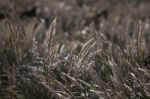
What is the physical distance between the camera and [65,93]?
2.90 metres

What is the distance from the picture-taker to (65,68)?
3.32 meters

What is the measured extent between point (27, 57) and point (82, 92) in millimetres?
790

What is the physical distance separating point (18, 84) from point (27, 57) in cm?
55

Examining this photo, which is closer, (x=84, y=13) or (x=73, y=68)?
(x=73, y=68)

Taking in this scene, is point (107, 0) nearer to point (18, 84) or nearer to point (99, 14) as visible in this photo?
point (99, 14)

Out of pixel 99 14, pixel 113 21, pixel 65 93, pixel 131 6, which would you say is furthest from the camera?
pixel 131 6

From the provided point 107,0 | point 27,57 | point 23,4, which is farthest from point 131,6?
point 27,57

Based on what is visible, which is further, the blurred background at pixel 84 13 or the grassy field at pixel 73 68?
the blurred background at pixel 84 13

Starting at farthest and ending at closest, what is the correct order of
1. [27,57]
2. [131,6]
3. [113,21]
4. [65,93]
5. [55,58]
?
[131,6], [113,21], [27,57], [55,58], [65,93]

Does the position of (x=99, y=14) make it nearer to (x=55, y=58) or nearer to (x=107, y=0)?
(x=107, y=0)

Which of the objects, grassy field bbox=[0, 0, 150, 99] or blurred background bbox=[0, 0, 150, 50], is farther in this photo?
blurred background bbox=[0, 0, 150, 50]

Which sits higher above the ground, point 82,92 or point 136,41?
point 136,41

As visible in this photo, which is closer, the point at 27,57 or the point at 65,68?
the point at 65,68

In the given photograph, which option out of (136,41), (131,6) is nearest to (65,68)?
(136,41)
